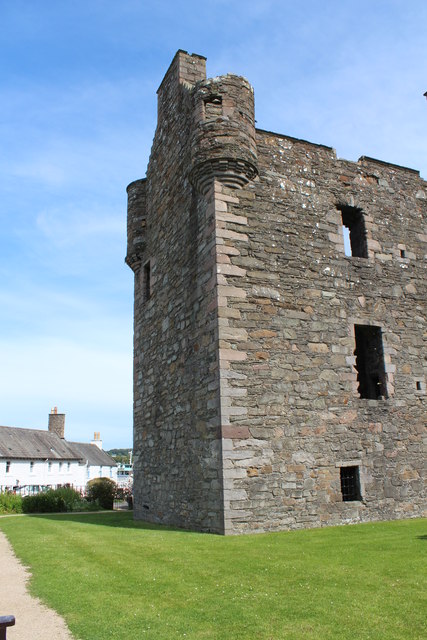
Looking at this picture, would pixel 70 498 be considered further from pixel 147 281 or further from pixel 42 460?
pixel 42 460

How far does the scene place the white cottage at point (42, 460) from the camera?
38469mm

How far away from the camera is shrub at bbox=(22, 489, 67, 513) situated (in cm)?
2066

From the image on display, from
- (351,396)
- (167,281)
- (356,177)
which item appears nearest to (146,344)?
(167,281)

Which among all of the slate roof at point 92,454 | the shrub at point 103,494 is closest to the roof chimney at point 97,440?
the slate roof at point 92,454

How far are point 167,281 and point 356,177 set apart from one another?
528cm

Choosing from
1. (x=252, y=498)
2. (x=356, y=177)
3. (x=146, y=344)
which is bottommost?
(x=252, y=498)

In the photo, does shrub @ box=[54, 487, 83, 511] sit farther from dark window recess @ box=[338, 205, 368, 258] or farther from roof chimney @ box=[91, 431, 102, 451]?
roof chimney @ box=[91, 431, 102, 451]

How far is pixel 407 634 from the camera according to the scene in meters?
4.23

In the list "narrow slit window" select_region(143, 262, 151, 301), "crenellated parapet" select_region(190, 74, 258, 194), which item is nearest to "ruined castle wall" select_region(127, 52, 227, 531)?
"narrow slit window" select_region(143, 262, 151, 301)

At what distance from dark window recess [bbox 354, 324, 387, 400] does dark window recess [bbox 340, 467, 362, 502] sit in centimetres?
178

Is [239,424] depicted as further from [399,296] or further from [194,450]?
[399,296]

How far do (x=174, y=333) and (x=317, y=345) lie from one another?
335 cm

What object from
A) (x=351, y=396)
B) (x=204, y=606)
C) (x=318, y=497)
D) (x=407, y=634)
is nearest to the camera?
(x=407, y=634)

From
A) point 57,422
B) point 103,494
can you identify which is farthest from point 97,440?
point 103,494
